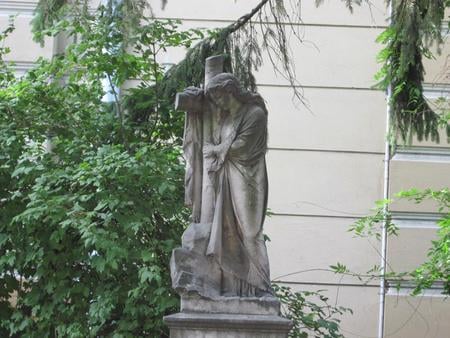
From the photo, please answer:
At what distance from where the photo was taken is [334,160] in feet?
40.7

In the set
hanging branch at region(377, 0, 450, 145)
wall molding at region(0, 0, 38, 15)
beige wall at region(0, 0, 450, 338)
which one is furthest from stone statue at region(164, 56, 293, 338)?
wall molding at region(0, 0, 38, 15)

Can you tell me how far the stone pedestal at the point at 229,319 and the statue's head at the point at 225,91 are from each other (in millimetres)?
1554

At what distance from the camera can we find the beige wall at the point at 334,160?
477 inches

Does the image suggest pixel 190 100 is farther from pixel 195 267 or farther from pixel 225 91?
pixel 195 267

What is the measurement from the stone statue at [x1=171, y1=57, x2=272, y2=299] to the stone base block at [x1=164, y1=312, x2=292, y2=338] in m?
0.23

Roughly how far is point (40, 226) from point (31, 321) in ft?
3.02

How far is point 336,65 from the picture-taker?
12.6m

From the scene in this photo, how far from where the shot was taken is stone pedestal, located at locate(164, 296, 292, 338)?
24.9 feet

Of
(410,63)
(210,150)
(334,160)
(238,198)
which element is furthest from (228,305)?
(334,160)

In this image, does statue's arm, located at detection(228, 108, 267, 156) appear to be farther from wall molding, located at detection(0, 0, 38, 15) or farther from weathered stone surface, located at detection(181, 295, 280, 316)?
wall molding, located at detection(0, 0, 38, 15)

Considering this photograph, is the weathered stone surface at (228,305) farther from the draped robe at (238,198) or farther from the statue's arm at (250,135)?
the statue's arm at (250,135)

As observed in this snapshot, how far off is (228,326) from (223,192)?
3.55ft

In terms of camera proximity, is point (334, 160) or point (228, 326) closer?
point (228, 326)

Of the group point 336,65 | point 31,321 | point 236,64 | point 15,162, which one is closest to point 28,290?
point 31,321
